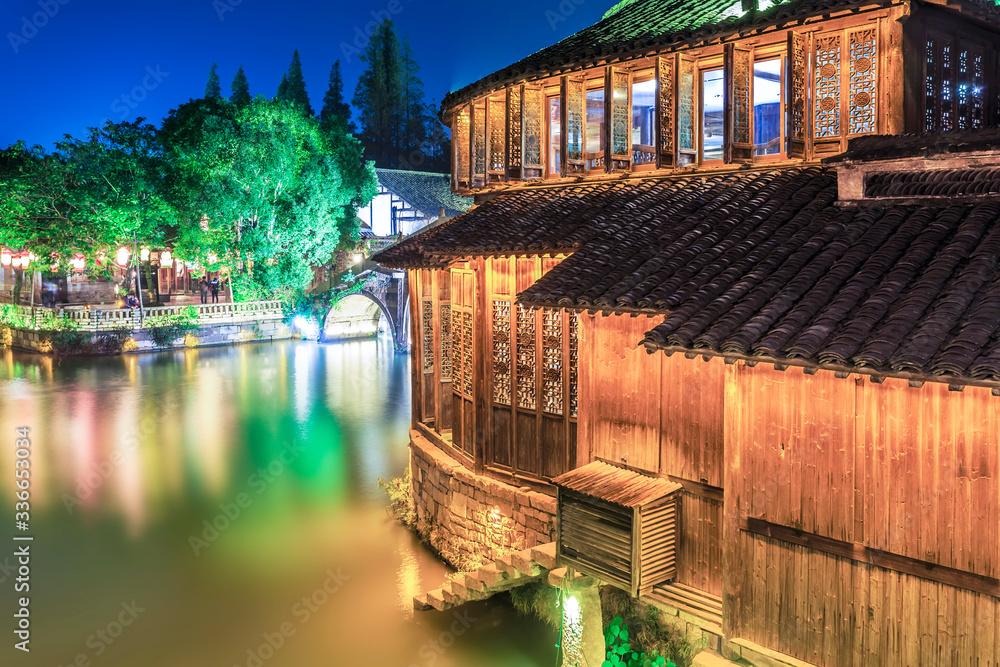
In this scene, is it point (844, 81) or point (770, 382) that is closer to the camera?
point (770, 382)

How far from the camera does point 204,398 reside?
28.9 meters

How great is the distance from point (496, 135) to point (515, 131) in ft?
3.10

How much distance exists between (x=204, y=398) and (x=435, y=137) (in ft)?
173

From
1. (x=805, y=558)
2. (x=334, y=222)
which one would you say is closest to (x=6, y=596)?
(x=805, y=558)

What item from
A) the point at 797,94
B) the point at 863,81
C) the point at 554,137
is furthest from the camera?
the point at 554,137

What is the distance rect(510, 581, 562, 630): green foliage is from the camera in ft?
41.1

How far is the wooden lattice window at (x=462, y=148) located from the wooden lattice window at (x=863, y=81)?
794 centimetres

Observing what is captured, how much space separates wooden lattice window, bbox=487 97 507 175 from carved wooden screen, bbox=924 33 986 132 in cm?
730

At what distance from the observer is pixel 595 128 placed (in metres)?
15.5

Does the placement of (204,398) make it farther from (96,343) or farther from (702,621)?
(702,621)

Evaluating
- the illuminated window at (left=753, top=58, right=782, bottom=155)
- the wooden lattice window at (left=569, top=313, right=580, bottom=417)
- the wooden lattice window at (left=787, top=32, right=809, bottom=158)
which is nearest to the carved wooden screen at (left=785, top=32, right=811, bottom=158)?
the wooden lattice window at (left=787, top=32, right=809, bottom=158)

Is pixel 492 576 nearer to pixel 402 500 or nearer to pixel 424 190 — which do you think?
pixel 402 500

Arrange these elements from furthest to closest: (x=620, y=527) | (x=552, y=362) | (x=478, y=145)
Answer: (x=478, y=145), (x=552, y=362), (x=620, y=527)

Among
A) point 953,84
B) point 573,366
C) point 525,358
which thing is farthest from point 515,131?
point 953,84
